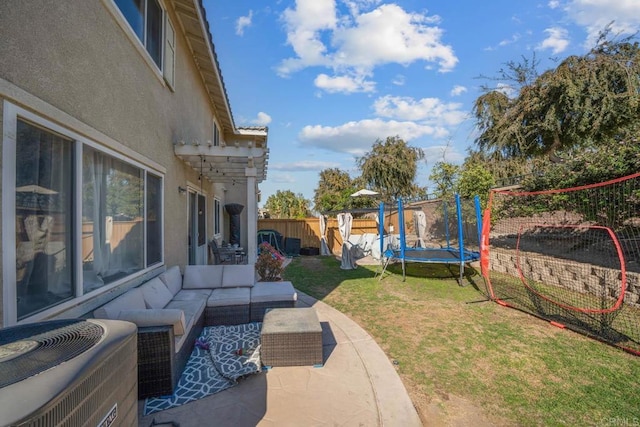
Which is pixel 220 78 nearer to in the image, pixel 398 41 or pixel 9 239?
pixel 398 41

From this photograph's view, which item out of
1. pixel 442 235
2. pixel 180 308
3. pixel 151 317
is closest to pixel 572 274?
pixel 442 235

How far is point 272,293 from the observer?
5.01 m

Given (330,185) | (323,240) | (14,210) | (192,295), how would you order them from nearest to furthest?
A: (14,210)
(192,295)
(323,240)
(330,185)

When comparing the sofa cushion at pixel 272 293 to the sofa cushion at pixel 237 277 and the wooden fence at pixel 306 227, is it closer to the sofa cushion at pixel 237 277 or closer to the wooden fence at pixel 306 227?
the sofa cushion at pixel 237 277

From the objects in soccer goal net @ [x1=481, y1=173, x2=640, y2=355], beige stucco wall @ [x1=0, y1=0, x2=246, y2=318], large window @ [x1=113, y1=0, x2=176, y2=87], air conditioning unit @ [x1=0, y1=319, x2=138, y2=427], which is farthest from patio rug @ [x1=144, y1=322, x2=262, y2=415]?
soccer goal net @ [x1=481, y1=173, x2=640, y2=355]

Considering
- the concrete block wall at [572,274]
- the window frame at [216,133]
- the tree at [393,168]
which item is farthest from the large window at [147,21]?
the tree at [393,168]

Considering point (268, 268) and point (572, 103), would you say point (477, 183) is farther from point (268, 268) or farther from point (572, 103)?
point (268, 268)

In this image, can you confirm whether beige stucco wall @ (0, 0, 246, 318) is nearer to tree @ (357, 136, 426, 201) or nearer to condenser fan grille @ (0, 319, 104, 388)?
condenser fan grille @ (0, 319, 104, 388)

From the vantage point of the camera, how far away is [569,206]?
7512mm

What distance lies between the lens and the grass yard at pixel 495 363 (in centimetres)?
288

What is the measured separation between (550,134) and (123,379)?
1433cm

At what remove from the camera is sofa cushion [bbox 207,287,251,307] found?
4.72 m

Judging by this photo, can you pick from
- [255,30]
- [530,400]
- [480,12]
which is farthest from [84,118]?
[480,12]

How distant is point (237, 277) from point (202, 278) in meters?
0.62
